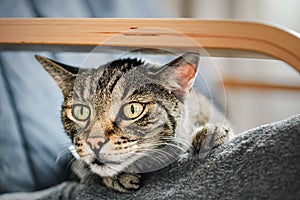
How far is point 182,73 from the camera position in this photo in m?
0.95

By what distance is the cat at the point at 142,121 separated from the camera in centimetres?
96

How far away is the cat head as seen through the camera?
96 centimetres

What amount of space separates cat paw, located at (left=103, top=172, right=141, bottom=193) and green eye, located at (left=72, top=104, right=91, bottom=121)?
122mm

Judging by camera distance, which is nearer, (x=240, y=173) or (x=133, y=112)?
(x=240, y=173)

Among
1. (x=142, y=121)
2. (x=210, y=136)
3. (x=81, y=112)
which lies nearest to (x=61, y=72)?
(x=81, y=112)

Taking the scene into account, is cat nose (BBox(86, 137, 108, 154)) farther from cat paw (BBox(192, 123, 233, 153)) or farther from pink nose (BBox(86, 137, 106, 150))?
cat paw (BBox(192, 123, 233, 153))

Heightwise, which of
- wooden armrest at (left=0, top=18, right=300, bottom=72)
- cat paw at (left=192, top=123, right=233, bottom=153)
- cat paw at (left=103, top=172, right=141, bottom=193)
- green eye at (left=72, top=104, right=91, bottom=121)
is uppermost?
wooden armrest at (left=0, top=18, right=300, bottom=72)

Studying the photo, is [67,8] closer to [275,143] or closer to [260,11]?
[260,11]

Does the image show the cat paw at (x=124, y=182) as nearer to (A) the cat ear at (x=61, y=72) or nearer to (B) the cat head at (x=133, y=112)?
(B) the cat head at (x=133, y=112)

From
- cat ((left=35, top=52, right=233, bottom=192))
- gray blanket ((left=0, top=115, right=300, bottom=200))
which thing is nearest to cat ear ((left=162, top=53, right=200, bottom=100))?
cat ((left=35, top=52, right=233, bottom=192))

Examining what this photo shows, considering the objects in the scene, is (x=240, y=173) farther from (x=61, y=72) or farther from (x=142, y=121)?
(x=61, y=72)

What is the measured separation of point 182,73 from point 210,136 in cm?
13

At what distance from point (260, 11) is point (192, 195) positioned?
0.80m

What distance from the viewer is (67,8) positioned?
130 cm
